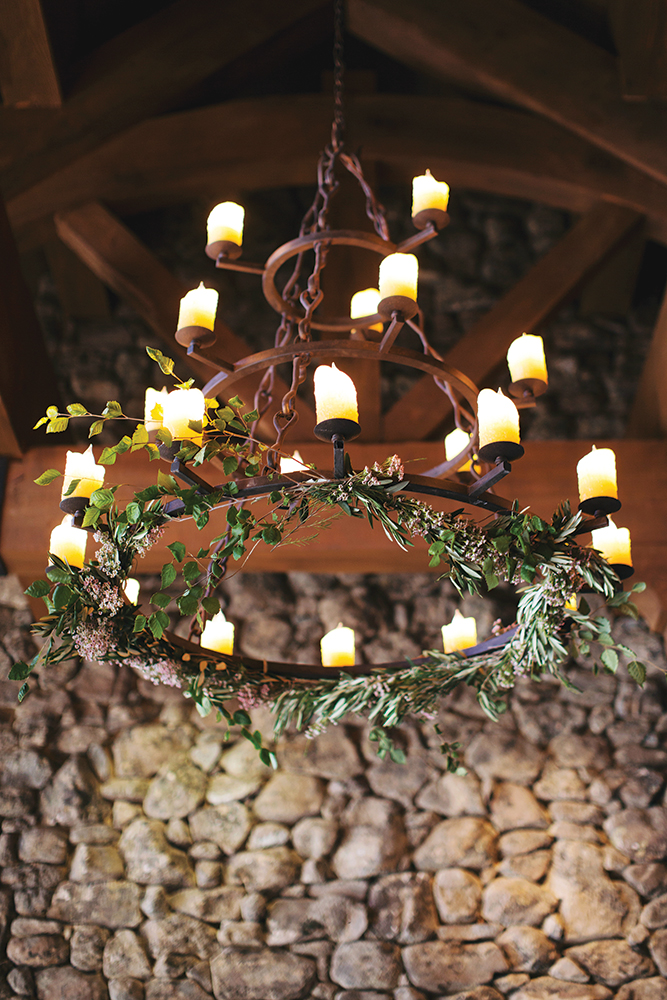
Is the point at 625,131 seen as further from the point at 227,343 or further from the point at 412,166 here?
the point at 227,343

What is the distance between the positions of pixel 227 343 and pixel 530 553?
63.5 inches

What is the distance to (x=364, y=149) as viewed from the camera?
10.2ft

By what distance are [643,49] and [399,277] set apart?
1642 mm

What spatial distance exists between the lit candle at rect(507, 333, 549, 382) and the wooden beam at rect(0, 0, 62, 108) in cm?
182

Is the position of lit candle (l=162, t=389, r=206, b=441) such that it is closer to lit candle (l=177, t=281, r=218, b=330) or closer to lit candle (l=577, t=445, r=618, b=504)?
lit candle (l=177, t=281, r=218, b=330)

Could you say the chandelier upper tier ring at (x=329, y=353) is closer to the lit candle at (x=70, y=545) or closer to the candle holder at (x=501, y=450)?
the candle holder at (x=501, y=450)

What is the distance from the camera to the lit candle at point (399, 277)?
1538 millimetres

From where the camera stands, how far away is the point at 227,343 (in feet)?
8.92

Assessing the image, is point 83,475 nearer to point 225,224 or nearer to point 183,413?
point 183,413

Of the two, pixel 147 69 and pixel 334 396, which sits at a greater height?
pixel 147 69

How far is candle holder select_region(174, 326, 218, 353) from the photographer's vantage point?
64.9 inches

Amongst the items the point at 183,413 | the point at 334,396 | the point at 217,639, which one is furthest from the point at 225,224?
the point at 217,639

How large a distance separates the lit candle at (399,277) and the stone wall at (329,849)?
172cm

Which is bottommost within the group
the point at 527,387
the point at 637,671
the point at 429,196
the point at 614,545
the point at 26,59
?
the point at 637,671
